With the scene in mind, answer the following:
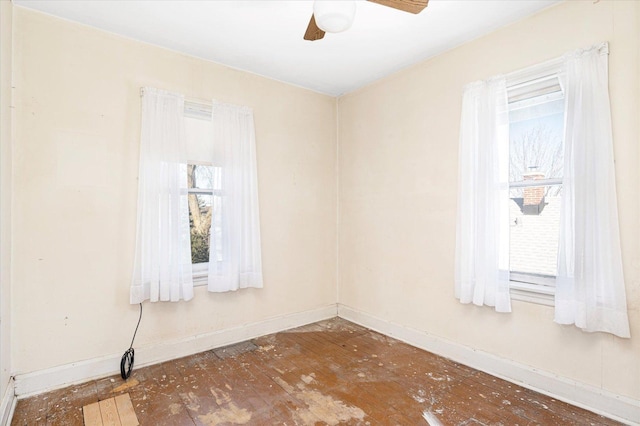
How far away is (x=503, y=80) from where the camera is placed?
2.62m

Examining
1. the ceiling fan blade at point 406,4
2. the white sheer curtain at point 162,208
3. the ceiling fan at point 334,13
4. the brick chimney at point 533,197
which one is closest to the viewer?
the ceiling fan at point 334,13

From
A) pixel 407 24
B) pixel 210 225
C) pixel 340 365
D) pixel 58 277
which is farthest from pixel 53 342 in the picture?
pixel 407 24

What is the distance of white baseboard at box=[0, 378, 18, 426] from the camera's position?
2.05 m

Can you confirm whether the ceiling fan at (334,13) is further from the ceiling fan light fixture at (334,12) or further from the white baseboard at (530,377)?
the white baseboard at (530,377)

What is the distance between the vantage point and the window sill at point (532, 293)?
241cm

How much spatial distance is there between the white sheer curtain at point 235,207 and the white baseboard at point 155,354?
19.5 inches

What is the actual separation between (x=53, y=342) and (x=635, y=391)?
3.93m

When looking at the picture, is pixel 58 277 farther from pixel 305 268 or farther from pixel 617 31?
pixel 617 31

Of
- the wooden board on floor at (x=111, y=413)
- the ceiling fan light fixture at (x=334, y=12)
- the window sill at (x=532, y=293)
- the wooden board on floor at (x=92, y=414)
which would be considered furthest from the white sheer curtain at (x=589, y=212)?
the wooden board on floor at (x=92, y=414)

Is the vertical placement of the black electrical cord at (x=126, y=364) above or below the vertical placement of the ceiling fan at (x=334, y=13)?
below

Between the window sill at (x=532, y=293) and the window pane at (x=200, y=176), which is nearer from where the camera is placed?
the window sill at (x=532, y=293)

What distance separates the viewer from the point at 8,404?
216cm

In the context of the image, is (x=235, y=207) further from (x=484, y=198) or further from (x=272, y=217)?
(x=484, y=198)

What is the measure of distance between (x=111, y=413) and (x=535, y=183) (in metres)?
3.35
